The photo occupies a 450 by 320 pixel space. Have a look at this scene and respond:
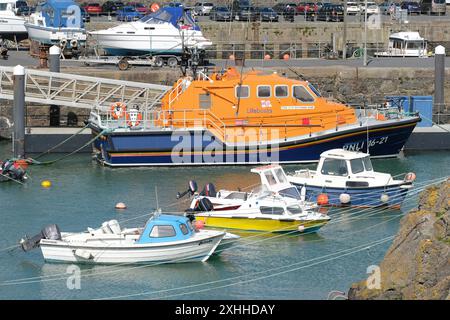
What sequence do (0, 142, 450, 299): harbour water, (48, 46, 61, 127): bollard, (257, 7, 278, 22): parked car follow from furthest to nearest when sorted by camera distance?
1. (257, 7, 278, 22): parked car
2. (48, 46, 61, 127): bollard
3. (0, 142, 450, 299): harbour water

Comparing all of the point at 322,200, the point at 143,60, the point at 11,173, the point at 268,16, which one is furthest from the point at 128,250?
the point at 268,16

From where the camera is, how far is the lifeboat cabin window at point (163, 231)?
21953 millimetres

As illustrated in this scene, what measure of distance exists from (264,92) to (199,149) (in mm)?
2258

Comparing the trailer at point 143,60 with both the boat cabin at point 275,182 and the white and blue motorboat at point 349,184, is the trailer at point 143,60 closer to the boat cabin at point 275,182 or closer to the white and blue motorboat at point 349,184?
the white and blue motorboat at point 349,184

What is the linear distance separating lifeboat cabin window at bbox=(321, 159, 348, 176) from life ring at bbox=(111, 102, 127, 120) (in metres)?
6.90

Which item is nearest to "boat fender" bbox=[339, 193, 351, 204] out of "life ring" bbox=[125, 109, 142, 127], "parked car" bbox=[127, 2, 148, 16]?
"life ring" bbox=[125, 109, 142, 127]

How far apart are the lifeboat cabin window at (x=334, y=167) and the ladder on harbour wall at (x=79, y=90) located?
7928 millimetres

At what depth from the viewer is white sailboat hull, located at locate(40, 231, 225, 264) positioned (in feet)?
72.0

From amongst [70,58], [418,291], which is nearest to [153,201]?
[418,291]

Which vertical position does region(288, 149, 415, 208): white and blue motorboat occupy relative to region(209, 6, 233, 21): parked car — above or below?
below

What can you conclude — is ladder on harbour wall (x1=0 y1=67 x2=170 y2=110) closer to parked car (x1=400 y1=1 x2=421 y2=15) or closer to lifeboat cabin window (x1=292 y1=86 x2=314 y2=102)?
lifeboat cabin window (x1=292 y1=86 x2=314 y2=102)

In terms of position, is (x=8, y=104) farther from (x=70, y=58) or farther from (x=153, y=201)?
(x=153, y=201)

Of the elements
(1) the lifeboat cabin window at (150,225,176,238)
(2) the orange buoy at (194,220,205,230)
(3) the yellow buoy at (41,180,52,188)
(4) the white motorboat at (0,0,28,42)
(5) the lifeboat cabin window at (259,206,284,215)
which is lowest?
(3) the yellow buoy at (41,180,52,188)

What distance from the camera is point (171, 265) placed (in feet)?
72.8
